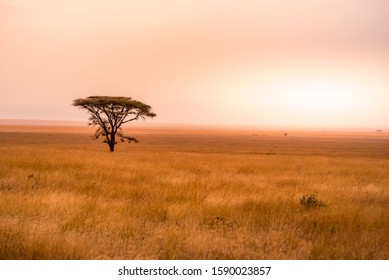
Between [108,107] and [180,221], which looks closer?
[180,221]

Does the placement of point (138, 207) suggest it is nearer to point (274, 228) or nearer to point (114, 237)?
point (114, 237)

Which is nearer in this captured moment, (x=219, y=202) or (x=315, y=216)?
(x=315, y=216)

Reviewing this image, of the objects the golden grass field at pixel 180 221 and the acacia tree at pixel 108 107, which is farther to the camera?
the acacia tree at pixel 108 107

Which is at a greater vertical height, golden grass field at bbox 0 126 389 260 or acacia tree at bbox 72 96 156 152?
acacia tree at bbox 72 96 156 152

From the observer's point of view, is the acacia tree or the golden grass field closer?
the golden grass field

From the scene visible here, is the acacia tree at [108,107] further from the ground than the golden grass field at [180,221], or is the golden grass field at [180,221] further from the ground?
the acacia tree at [108,107]

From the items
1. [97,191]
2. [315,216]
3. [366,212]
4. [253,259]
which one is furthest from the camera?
[97,191]

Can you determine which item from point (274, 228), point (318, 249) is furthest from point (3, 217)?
point (318, 249)

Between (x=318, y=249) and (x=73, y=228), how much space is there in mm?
4729
